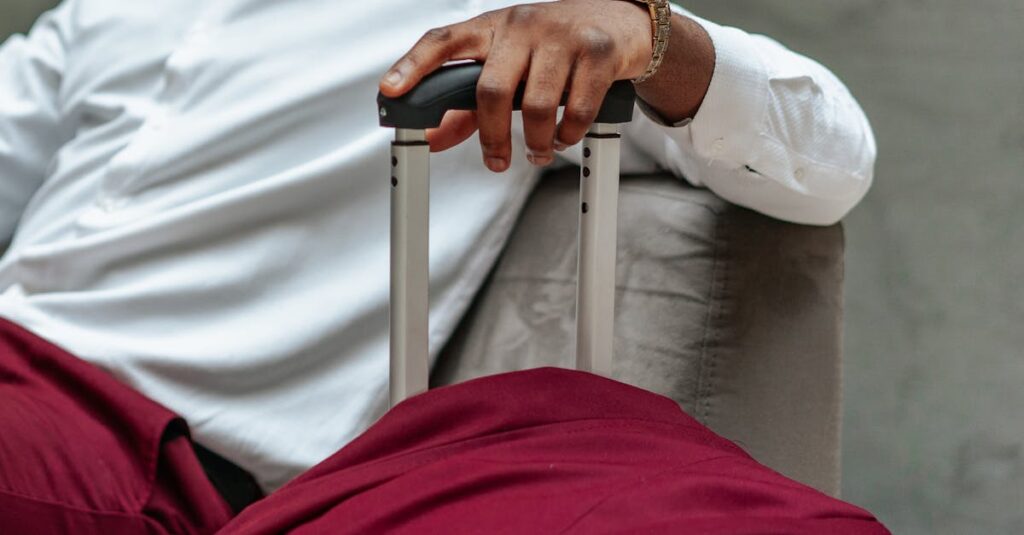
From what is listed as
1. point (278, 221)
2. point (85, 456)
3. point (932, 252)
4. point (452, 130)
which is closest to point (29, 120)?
point (278, 221)

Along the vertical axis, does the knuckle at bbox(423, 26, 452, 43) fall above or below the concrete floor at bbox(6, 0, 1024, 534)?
above

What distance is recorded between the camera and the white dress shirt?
35.5 inches

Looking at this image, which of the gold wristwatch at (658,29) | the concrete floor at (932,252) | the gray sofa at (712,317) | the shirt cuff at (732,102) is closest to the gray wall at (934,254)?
the concrete floor at (932,252)

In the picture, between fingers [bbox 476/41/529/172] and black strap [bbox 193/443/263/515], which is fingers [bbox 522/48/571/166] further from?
black strap [bbox 193/443/263/515]

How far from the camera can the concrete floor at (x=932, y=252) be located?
1.36m

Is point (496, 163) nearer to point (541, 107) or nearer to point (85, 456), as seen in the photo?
point (541, 107)

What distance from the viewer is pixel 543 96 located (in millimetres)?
572

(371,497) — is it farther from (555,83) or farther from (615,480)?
(555,83)

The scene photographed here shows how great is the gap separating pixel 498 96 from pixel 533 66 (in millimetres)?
32

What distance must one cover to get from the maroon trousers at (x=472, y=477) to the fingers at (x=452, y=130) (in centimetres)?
16

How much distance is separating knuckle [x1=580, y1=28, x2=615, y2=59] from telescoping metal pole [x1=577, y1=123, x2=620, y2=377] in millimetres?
→ 53

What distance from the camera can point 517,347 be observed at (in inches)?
36.7

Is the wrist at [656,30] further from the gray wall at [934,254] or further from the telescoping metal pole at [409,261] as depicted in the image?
the gray wall at [934,254]

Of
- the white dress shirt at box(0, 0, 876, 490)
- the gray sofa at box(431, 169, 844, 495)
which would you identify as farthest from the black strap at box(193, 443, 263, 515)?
the gray sofa at box(431, 169, 844, 495)
